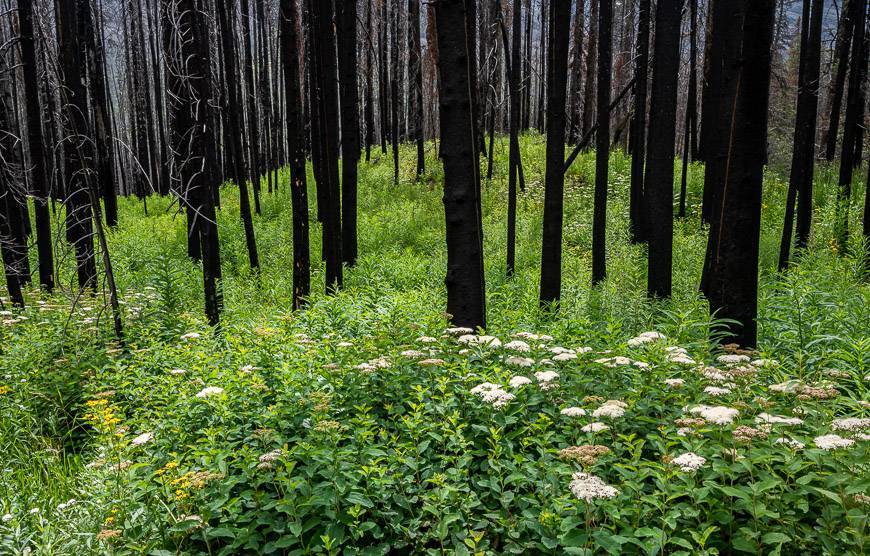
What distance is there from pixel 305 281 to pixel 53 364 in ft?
14.4

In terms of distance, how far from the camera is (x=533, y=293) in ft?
31.4

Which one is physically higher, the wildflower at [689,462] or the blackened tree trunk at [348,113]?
the blackened tree trunk at [348,113]

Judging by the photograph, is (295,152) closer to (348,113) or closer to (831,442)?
(348,113)

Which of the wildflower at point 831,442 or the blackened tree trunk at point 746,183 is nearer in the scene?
the wildflower at point 831,442

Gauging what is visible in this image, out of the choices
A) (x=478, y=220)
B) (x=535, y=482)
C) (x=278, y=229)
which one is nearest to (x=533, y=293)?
(x=478, y=220)

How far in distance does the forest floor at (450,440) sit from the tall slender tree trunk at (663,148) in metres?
1.70

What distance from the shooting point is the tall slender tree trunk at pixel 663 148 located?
8.28 meters

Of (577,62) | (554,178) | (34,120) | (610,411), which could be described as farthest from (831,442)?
(577,62)

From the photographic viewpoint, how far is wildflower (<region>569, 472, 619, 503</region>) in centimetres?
237

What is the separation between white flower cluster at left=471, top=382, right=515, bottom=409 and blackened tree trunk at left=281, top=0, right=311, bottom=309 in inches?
268

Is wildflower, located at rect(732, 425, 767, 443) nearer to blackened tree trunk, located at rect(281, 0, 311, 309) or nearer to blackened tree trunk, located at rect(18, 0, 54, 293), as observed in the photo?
blackened tree trunk, located at rect(281, 0, 311, 309)

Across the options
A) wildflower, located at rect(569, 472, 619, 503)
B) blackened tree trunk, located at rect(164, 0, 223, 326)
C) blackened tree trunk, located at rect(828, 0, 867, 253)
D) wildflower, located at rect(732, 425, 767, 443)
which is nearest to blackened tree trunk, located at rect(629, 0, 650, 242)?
blackened tree trunk, located at rect(828, 0, 867, 253)

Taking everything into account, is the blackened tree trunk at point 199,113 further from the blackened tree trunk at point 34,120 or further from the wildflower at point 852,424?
the wildflower at point 852,424

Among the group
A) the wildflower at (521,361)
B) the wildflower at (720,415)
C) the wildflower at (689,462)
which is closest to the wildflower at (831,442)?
the wildflower at (720,415)
